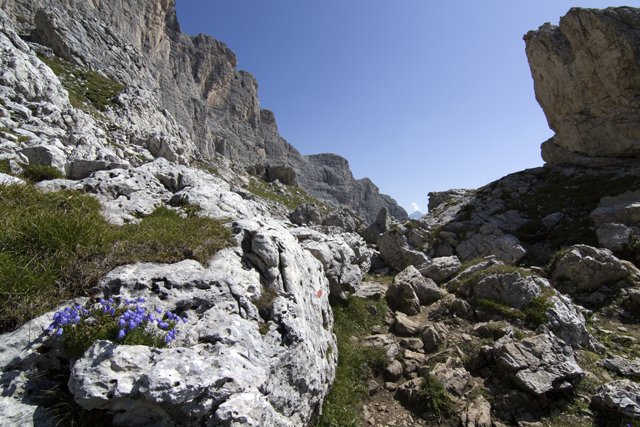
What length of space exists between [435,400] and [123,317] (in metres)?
6.38

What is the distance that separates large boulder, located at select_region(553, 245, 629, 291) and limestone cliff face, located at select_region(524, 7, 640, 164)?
22.5m

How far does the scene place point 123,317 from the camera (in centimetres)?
368

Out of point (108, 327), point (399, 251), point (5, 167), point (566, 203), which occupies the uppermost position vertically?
point (566, 203)

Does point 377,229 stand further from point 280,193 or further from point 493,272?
point 280,193

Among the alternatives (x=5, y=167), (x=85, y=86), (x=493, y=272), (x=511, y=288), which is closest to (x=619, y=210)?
(x=493, y=272)

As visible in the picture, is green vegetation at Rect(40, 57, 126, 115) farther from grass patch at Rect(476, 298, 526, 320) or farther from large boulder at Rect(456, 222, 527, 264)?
grass patch at Rect(476, 298, 526, 320)

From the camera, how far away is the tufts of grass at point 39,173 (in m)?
Answer: 8.37

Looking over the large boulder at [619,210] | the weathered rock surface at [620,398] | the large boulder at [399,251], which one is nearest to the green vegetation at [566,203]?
the large boulder at [619,210]

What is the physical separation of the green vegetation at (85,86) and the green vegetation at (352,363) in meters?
39.6

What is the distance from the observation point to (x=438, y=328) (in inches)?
361

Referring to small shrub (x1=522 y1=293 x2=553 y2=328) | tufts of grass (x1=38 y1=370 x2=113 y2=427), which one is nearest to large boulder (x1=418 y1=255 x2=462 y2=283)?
small shrub (x1=522 y1=293 x2=553 y2=328)

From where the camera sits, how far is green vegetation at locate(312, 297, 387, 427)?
19.3 ft

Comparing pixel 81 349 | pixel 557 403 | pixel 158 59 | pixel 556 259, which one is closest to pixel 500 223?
pixel 556 259

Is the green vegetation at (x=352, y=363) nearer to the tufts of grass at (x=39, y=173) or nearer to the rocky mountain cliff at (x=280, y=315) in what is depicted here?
the rocky mountain cliff at (x=280, y=315)
